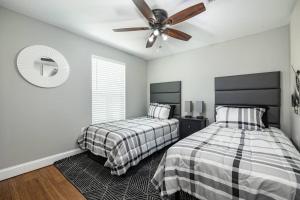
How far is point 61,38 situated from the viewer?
8.49 ft

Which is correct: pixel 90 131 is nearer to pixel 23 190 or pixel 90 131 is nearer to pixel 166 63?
pixel 23 190

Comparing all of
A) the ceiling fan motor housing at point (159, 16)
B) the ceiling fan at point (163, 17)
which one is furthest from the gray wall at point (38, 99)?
the ceiling fan motor housing at point (159, 16)

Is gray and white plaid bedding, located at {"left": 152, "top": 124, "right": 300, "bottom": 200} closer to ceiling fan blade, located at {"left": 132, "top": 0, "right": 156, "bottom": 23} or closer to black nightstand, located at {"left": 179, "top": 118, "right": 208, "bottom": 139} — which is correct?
black nightstand, located at {"left": 179, "top": 118, "right": 208, "bottom": 139}

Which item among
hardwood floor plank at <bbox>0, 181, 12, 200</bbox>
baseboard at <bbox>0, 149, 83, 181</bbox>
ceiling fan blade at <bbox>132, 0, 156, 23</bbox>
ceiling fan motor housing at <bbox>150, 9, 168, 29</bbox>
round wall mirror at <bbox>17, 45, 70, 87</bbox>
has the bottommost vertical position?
hardwood floor plank at <bbox>0, 181, 12, 200</bbox>

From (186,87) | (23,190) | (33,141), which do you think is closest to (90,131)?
(33,141)

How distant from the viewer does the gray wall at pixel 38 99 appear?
202 centimetres

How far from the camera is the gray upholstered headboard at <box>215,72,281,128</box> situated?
2.47m

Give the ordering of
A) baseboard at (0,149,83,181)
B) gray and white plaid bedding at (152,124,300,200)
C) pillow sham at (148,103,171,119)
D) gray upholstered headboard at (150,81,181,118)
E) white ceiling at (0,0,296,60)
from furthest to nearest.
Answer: gray upholstered headboard at (150,81,181,118) < pillow sham at (148,103,171,119) < baseboard at (0,149,83,181) < white ceiling at (0,0,296,60) < gray and white plaid bedding at (152,124,300,200)

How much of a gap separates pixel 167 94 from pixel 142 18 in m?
2.18

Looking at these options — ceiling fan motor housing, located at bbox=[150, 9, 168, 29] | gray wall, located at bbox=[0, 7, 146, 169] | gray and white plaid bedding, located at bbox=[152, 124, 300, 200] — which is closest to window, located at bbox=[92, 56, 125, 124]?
gray wall, located at bbox=[0, 7, 146, 169]

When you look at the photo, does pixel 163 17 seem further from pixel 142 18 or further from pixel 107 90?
pixel 107 90

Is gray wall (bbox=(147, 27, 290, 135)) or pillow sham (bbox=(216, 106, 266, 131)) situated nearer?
pillow sham (bbox=(216, 106, 266, 131))

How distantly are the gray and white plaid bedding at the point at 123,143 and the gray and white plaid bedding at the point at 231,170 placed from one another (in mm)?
662

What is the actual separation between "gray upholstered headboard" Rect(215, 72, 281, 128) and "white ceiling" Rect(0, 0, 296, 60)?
89 centimetres
